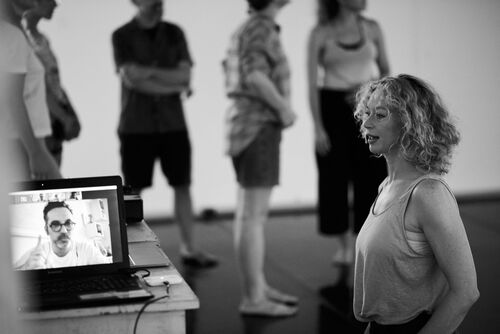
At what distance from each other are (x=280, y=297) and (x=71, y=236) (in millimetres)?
2111

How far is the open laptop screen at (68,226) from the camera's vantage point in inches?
91.6

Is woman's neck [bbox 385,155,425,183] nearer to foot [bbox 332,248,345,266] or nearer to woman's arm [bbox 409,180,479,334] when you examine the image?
woman's arm [bbox 409,180,479,334]

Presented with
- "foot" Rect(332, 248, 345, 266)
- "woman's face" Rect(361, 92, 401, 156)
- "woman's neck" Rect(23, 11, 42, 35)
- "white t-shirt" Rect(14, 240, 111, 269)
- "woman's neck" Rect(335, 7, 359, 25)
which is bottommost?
"foot" Rect(332, 248, 345, 266)

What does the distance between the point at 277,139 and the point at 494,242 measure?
2246 millimetres

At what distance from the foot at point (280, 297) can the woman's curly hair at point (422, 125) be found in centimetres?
221

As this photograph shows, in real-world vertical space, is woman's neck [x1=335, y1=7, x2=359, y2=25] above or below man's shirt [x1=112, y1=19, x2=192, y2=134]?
above

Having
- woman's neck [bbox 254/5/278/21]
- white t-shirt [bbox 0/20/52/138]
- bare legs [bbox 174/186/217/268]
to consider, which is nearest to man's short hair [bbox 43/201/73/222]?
white t-shirt [bbox 0/20/52/138]

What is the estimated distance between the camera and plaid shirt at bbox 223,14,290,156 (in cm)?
390

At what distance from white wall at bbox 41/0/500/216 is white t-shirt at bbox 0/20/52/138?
240 centimetres

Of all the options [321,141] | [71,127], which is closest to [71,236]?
[71,127]

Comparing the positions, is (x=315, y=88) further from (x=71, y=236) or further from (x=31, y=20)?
(x=71, y=236)

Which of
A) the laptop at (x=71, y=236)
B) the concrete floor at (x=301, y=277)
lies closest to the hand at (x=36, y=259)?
the laptop at (x=71, y=236)

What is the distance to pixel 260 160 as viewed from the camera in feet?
13.1

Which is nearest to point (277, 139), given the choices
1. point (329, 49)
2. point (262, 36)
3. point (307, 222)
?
point (262, 36)
